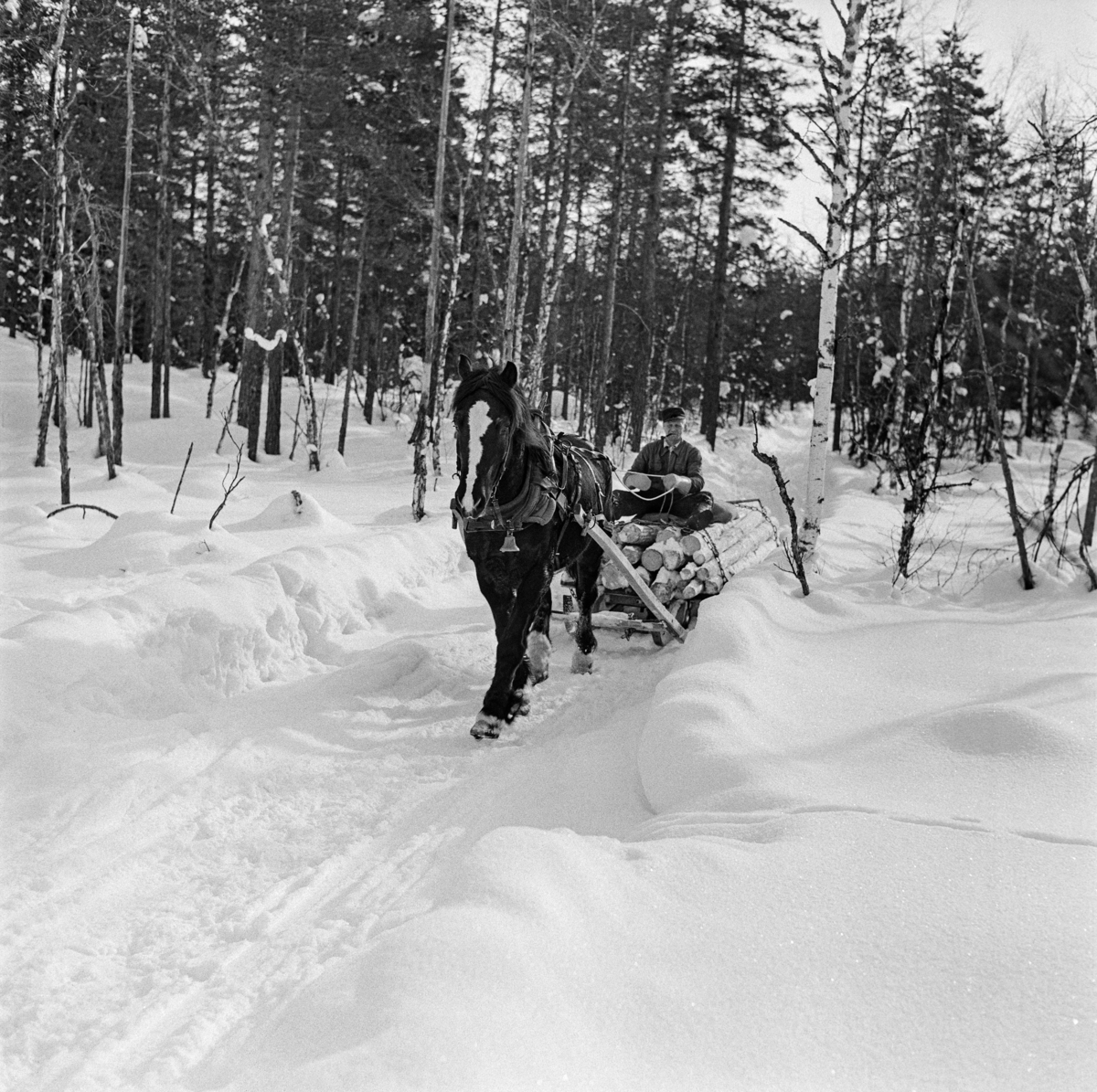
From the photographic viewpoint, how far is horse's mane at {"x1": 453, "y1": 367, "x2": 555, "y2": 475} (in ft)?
17.3

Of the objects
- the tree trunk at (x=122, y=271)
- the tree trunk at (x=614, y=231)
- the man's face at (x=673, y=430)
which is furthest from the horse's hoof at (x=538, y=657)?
the tree trunk at (x=122, y=271)

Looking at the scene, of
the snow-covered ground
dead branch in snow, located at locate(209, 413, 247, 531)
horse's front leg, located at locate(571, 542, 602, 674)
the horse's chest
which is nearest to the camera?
the snow-covered ground

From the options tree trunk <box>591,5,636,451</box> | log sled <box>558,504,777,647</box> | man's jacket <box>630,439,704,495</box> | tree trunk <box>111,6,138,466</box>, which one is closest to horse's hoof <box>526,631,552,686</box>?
log sled <box>558,504,777,647</box>

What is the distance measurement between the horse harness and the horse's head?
0.18ft

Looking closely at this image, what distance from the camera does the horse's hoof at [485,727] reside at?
17.5ft

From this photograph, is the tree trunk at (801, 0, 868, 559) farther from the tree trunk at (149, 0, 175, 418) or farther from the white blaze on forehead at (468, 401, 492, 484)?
the tree trunk at (149, 0, 175, 418)

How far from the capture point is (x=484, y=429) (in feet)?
17.2

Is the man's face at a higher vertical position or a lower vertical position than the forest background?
lower

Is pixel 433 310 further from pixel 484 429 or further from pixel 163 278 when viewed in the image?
pixel 163 278

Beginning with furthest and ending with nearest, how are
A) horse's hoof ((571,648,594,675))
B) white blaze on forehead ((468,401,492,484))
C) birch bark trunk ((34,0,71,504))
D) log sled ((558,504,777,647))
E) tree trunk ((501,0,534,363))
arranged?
tree trunk ((501,0,534,363))
birch bark trunk ((34,0,71,504))
log sled ((558,504,777,647))
horse's hoof ((571,648,594,675))
white blaze on forehead ((468,401,492,484))

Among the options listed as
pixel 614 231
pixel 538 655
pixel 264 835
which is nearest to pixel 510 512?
pixel 538 655

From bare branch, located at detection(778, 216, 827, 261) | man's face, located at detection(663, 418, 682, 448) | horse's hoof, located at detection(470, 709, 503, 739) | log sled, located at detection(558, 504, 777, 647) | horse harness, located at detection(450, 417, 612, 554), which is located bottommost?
horse's hoof, located at detection(470, 709, 503, 739)

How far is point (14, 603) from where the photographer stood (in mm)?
7359

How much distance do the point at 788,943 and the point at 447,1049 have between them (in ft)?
3.57
